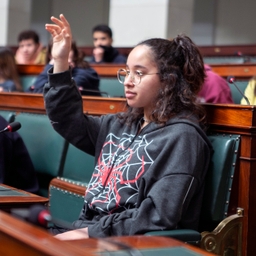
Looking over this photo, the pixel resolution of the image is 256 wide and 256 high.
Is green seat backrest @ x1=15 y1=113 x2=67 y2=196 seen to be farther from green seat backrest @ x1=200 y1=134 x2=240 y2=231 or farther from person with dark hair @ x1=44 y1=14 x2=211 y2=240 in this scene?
green seat backrest @ x1=200 y1=134 x2=240 y2=231

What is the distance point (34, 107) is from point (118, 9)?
3.75 m

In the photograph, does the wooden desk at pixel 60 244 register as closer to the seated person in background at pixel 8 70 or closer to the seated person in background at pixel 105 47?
the seated person in background at pixel 8 70

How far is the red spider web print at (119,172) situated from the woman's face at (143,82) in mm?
138

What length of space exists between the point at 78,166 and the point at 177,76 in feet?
Result: 2.86

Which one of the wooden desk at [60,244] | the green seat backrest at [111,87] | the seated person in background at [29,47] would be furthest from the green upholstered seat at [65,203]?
the seated person in background at [29,47]

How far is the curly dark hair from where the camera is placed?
2.04 meters

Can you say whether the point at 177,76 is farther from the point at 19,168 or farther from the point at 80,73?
the point at 80,73

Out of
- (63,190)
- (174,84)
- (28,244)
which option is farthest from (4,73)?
(28,244)

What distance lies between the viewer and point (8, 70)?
197 inches

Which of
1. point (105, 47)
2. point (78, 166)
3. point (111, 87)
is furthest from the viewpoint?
point (105, 47)

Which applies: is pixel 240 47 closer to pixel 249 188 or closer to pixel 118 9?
pixel 118 9

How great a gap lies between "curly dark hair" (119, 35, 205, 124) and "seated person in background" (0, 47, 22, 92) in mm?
2965

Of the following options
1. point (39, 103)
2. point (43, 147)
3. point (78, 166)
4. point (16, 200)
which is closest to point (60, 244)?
point (16, 200)

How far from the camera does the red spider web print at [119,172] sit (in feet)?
6.51
